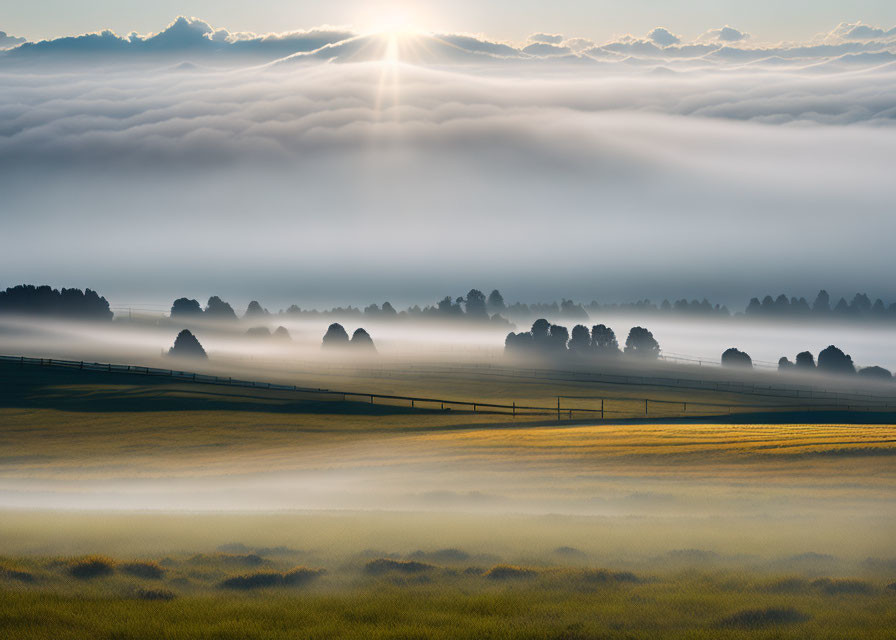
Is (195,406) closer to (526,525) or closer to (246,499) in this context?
(246,499)

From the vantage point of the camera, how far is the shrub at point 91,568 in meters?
18.2

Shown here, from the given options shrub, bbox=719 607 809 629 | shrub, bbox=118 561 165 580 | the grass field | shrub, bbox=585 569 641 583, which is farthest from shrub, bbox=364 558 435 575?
shrub, bbox=719 607 809 629

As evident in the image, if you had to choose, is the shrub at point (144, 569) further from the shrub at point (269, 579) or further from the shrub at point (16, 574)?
the shrub at point (16, 574)

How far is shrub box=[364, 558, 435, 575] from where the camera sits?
733 inches

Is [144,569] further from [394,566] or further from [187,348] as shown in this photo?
[187,348]

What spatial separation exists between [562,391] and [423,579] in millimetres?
136562

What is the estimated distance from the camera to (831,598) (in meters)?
16.7

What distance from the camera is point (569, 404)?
416 ft

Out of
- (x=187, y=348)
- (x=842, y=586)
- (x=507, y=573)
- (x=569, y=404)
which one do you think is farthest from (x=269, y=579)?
(x=187, y=348)

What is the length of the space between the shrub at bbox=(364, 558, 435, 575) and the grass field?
0.17 feet

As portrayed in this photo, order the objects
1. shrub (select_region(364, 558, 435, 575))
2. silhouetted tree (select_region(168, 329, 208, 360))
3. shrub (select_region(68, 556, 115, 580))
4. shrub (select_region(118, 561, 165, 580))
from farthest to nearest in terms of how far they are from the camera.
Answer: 1. silhouetted tree (select_region(168, 329, 208, 360))
2. shrub (select_region(364, 558, 435, 575))
3. shrub (select_region(118, 561, 165, 580))
4. shrub (select_region(68, 556, 115, 580))

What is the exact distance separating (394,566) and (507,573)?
2.23 metres

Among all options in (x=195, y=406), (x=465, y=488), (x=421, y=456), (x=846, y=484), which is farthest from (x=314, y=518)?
(x=195, y=406)

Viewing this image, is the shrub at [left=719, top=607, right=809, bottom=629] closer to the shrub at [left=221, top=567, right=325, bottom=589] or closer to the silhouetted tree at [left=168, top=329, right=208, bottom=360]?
the shrub at [left=221, top=567, right=325, bottom=589]
